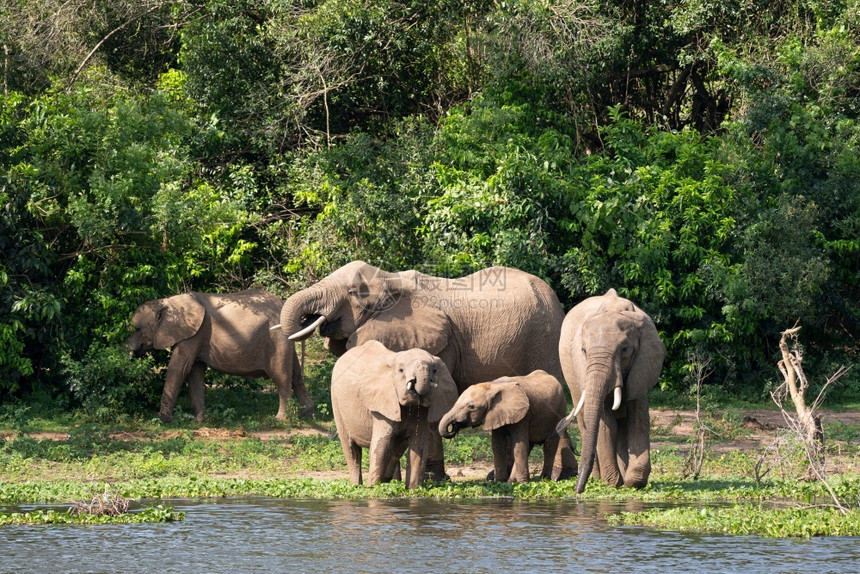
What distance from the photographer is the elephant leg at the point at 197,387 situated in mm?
19672

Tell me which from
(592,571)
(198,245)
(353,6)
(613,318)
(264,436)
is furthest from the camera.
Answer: (353,6)

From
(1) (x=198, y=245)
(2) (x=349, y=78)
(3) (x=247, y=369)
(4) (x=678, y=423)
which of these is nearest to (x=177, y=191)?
(1) (x=198, y=245)

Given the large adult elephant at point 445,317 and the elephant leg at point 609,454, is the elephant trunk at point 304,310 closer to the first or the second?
the large adult elephant at point 445,317

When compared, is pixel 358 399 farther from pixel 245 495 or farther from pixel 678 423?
pixel 678 423

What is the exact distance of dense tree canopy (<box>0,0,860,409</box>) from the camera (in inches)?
767

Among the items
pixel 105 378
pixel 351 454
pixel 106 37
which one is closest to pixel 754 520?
pixel 351 454

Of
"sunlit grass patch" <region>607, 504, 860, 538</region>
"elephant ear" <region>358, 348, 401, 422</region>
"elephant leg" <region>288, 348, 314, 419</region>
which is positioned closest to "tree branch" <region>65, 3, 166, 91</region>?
"elephant leg" <region>288, 348, 314, 419</region>

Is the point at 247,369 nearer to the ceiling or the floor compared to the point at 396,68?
nearer to the floor

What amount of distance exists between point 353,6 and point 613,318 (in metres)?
12.6

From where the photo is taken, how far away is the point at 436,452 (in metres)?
14.6

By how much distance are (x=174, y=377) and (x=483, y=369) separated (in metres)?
5.33

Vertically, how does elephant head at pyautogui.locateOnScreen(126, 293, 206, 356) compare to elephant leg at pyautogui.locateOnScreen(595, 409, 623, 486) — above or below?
above

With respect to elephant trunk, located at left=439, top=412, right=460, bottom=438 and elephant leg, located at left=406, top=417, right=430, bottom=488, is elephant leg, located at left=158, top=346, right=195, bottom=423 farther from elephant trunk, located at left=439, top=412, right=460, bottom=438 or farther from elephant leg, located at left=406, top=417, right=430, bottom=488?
elephant trunk, located at left=439, top=412, right=460, bottom=438

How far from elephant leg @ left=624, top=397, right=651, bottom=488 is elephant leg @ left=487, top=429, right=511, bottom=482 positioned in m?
1.49
